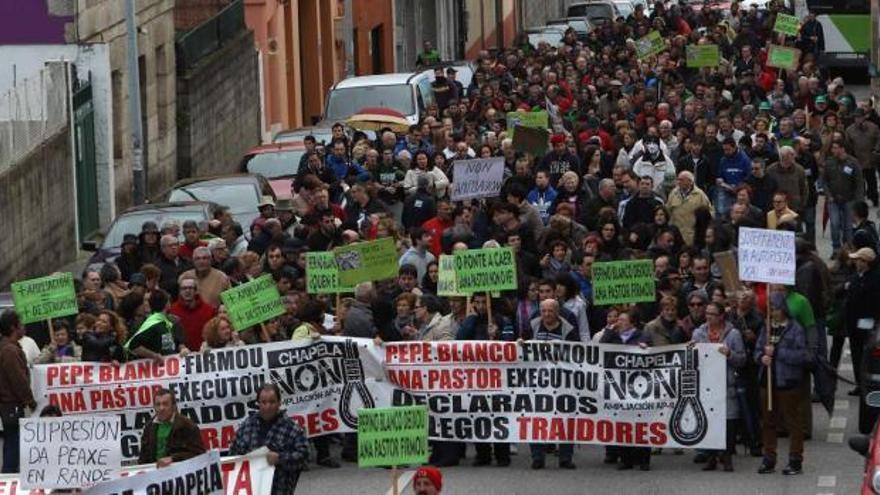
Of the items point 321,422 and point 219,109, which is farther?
point 219,109

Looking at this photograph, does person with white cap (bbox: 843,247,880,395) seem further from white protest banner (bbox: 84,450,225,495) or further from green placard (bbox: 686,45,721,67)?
green placard (bbox: 686,45,721,67)

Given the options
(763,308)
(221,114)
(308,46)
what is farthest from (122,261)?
(308,46)

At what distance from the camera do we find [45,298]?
22719 mm

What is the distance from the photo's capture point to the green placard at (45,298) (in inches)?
889

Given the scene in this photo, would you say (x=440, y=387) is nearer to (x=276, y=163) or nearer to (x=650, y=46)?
(x=276, y=163)

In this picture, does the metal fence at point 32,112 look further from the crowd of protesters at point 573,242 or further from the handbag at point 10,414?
the handbag at point 10,414

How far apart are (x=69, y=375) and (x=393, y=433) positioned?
4245mm

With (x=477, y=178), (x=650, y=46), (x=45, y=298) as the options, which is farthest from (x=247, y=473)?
(x=650, y=46)

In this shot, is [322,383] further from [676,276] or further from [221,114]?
[221,114]

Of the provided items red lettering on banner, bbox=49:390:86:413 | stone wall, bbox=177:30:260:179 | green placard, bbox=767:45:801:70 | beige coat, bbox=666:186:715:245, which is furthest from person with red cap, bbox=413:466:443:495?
stone wall, bbox=177:30:260:179

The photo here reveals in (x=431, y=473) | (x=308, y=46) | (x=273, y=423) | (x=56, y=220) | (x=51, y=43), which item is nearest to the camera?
(x=431, y=473)

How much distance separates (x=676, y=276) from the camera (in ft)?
73.5

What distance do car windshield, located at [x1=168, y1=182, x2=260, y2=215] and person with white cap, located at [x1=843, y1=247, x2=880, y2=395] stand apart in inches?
400

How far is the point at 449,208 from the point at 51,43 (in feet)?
42.9
